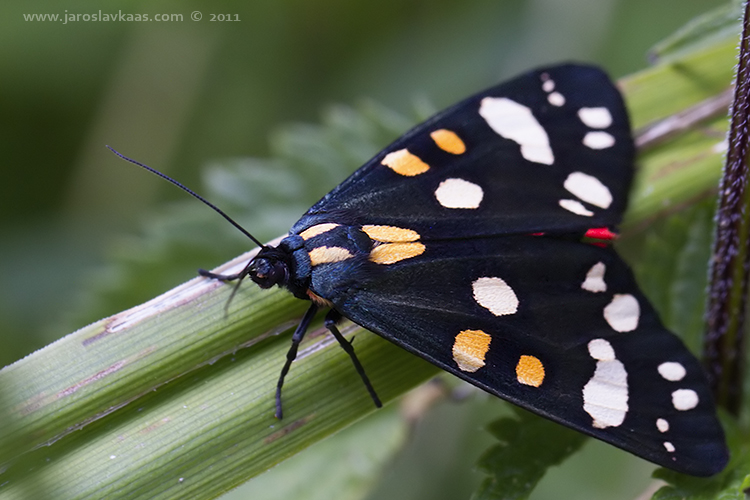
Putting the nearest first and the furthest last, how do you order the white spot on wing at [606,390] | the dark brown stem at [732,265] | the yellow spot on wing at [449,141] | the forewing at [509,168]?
the dark brown stem at [732,265], the white spot on wing at [606,390], the forewing at [509,168], the yellow spot on wing at [449,141]

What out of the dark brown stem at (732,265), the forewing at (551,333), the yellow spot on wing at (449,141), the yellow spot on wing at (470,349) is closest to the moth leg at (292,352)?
the forewing at (551,333)

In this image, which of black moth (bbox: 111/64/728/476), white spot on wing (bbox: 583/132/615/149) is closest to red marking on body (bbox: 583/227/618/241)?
black moth (bbox: 111/64/728/476)

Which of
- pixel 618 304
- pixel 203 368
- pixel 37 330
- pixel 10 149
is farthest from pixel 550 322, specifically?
pixel 10 149

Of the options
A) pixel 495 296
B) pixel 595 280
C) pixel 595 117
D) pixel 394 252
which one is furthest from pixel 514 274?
pixel 595 117

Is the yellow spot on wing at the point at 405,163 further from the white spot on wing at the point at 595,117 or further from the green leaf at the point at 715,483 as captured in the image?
the green leaf at the point at 715,483

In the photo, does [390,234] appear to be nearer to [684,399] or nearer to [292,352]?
[292,352]

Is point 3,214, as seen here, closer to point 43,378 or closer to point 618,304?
point 43,378

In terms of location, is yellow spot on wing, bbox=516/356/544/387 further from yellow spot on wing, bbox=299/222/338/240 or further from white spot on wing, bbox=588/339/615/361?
yellow spot on wing, bbox=299/222/338/240
